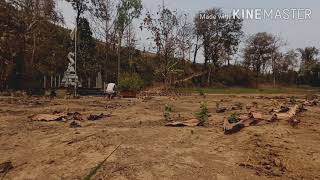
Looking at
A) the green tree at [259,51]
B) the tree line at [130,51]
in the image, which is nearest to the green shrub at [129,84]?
the tree line at [130,51]

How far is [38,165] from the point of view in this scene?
5129 mm

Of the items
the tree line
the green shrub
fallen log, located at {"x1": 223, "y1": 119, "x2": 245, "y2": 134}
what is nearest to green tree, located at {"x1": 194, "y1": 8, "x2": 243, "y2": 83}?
the tree line

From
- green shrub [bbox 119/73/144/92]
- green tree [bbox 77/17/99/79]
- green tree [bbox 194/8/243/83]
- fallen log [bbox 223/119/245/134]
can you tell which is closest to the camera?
fallen log [bbox 223/119/245/134]

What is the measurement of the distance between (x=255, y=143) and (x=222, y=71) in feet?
141

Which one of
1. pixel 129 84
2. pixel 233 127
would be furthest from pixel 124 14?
pixel 233 127

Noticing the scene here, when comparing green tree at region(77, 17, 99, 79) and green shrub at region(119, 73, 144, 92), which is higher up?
green tree at region(77, 17, 99, 79)

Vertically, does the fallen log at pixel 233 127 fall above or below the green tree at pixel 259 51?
below

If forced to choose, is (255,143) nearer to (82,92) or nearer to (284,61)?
(82,92)

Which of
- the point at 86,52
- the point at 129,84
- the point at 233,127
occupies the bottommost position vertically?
the point at 233,127

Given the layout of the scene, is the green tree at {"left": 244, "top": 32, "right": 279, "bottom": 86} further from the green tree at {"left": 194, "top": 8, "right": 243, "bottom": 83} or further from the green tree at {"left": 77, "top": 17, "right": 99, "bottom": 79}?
the green tree at {"left": 77, "top": 17, "right": 99, "bottom": 79}

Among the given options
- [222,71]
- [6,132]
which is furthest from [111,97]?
[222,71]

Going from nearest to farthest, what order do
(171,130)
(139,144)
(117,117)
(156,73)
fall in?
(139,144), (171,130), (117,117), (156,73)

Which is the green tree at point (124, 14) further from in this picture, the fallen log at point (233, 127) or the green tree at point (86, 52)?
the fallen log at point (233, 127)

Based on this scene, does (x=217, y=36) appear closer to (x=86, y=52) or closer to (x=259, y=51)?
(x=259, y=51)
